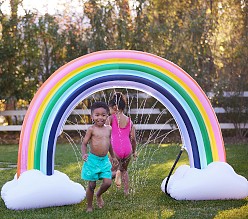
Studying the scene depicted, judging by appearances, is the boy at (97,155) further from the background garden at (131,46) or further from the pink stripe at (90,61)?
the background garden at (131,46)

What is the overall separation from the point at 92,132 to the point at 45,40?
32.1 ft

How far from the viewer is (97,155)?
6.02 metres

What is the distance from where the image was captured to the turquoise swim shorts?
5.94m

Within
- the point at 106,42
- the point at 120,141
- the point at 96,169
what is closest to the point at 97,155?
the point at 96,169

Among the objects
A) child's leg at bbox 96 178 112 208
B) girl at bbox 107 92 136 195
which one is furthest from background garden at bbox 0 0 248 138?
child's leg at bbox 96 178 112 208

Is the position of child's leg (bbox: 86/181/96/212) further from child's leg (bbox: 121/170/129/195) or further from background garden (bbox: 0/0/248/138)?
background garden (bbox: 0/0/248/138)

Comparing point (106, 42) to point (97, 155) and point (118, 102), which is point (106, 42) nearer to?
point (118, 102)

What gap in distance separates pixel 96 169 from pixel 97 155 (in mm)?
151

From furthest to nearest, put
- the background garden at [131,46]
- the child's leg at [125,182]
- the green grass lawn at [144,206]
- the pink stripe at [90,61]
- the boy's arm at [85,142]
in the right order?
the background garden at [131,46] → the child's leg at [125,182] → the pink stripe at [90,61] → the boy's arm at [85,142] → the green grass lawn at [144,206]

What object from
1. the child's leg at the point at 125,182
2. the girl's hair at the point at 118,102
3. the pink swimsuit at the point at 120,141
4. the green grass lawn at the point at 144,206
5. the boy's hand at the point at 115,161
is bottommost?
the green grass lawn at the point at 144,206

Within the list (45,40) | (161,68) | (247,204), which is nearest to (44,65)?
(45,40)

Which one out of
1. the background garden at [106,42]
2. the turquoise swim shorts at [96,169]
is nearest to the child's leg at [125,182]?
the turquoise swim shorts at [96,169]

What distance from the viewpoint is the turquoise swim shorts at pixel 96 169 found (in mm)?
5941

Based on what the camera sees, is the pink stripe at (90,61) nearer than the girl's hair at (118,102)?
Yes
